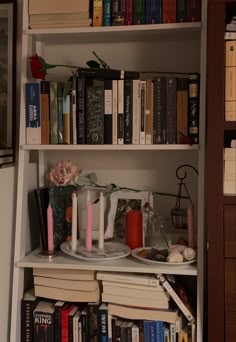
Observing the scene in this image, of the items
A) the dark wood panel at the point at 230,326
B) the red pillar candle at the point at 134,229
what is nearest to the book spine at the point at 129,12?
the red pillar candle at the point at 134,229

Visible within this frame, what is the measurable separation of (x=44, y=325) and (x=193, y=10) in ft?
3.98

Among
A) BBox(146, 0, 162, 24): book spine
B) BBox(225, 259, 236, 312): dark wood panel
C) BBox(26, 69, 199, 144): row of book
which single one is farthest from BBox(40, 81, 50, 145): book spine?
BBox(225, 259, 236, 312): dark wood panel

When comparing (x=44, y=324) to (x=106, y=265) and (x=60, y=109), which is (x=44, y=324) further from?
(x=60, y=109)

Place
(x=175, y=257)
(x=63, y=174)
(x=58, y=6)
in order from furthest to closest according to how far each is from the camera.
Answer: (x=63, y=174)
(x=58, y=6)
(x=175, y=257)

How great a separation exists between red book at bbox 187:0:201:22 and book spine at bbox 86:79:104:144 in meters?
0.38

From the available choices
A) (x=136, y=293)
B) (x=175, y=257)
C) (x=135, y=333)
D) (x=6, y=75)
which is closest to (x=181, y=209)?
(x=175, y=257)

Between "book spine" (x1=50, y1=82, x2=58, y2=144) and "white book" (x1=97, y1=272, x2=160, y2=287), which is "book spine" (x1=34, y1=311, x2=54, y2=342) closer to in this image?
"white book" (x1=97, y1=272, x2=160, y2=287)

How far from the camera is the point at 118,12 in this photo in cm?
161

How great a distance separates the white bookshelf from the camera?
154 centimetres

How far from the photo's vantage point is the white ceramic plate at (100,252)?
1553 millimetres

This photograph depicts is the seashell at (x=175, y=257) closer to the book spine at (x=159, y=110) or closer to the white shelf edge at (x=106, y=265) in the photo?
the white shelf edge at (x=106, y=265)

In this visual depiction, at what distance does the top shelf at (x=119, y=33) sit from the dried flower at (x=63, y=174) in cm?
48

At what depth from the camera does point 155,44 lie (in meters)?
1.79

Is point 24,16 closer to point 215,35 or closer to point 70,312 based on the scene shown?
point 215,35
